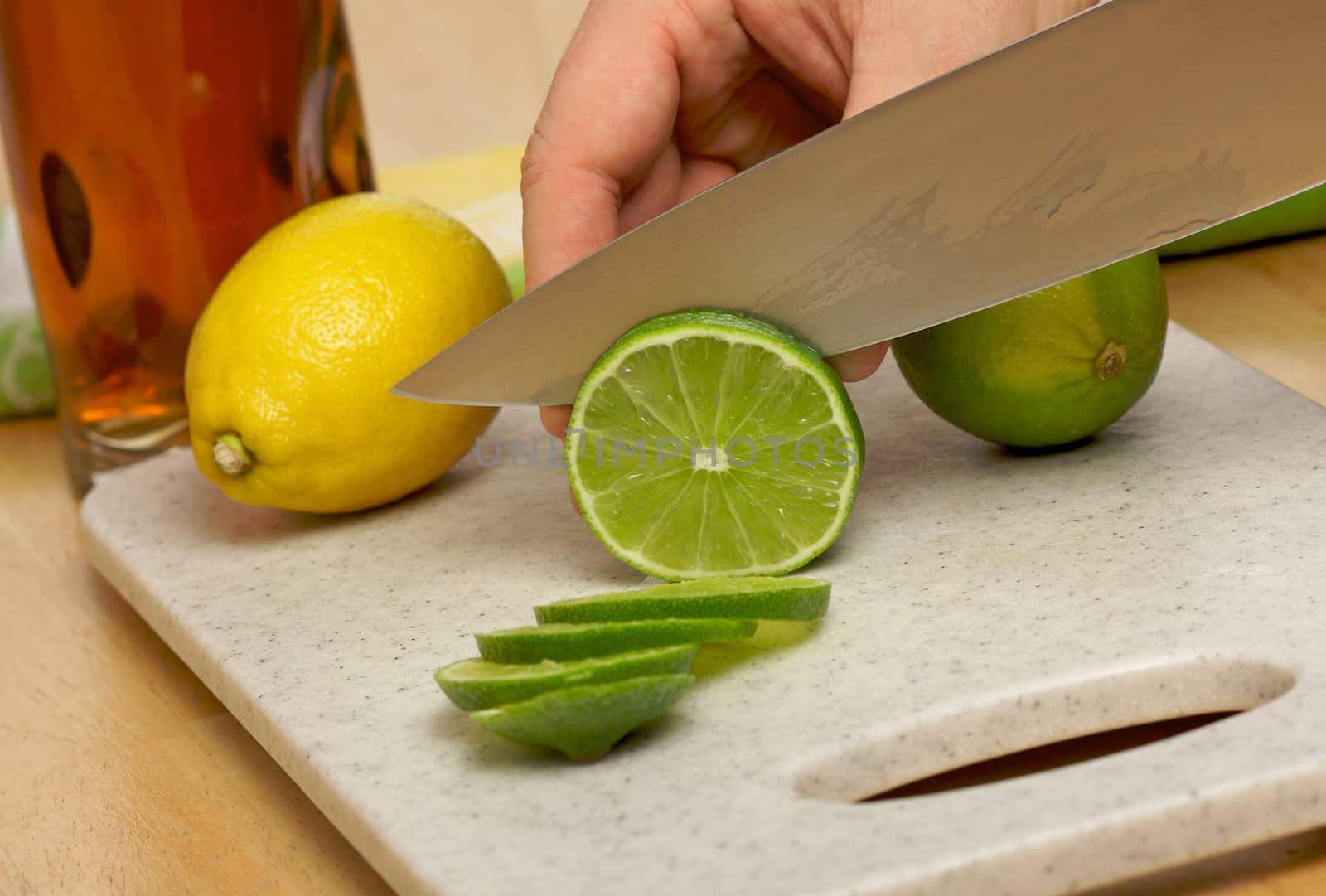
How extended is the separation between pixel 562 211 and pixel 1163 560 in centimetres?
73

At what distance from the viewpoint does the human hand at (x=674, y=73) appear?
1604mm

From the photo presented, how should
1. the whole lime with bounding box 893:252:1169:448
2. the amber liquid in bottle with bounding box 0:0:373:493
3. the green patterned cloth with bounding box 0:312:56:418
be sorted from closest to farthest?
the whole lime with bounding box 893:252:1169:448, the amber liquid in bottle with bounding box 0:0:373:493, the green patterned cloth with bounding box 0:312:56:418

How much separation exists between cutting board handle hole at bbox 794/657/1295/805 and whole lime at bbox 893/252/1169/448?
0.40 metres

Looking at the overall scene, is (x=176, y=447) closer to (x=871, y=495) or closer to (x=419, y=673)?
(x=419, y=673)

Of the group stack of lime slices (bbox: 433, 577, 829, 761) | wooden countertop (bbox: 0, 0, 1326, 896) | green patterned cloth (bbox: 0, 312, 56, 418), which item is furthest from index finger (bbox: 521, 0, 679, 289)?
green patterned cloth (bbox: 0, 312, 56, 418)

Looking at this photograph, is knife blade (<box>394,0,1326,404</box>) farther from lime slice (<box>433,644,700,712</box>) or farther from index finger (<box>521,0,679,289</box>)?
lime slice (<box>433,644,700,712</box>)

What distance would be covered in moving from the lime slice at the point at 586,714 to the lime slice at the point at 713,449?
0.29m

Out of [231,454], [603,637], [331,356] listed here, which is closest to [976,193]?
[603,637]

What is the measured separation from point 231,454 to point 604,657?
1.93 feet

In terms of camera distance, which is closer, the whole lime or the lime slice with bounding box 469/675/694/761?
the lime slice with bounding box 469/675/694/761

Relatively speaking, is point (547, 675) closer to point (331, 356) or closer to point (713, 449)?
point (713, 449)

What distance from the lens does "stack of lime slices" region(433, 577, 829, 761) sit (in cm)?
118

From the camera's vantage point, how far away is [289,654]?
58.4 inches

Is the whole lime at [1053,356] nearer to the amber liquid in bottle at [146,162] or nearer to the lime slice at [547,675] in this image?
the lime slice at [547,675]
